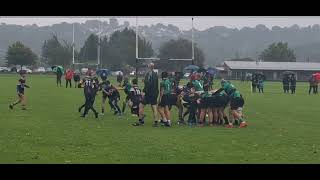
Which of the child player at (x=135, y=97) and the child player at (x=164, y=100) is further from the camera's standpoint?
the child player at (x=135, y=97)

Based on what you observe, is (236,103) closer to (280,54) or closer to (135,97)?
(135,97)

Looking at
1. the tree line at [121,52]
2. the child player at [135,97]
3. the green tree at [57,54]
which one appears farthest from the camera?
the tree line at [121,52]

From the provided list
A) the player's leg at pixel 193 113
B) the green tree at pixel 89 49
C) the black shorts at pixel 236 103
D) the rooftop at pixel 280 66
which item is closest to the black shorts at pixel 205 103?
the player's leg at pixel 193 113

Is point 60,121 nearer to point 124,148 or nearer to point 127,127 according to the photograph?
point 127,127

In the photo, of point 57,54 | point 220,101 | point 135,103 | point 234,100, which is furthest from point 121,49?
point 234,100

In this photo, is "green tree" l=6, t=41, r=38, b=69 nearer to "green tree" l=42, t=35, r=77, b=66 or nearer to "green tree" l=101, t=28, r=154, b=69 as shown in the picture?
"green tree" l=42, t=35, r=77, b=66

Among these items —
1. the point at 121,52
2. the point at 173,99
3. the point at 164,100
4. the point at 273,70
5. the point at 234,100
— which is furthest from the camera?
the point at 121,52

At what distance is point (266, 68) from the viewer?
84875 mm

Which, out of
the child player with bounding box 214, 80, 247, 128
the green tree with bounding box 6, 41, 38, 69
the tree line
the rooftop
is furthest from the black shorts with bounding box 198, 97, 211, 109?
the rooftop

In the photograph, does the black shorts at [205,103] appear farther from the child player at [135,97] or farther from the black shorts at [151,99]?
the child player at [135,97]

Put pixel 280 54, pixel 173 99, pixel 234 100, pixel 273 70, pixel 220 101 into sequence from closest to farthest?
pixel 234 100, pixel 220 101, pixel 173 99, pixel 273 70, pixel 280 54
